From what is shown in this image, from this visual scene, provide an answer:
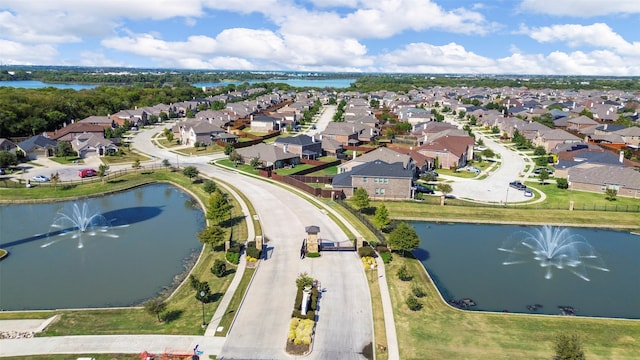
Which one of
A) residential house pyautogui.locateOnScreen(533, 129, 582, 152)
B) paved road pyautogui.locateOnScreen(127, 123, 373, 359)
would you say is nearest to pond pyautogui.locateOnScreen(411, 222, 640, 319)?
paved road pyautogui.locateOnScreen(127, 123, 373, 359)

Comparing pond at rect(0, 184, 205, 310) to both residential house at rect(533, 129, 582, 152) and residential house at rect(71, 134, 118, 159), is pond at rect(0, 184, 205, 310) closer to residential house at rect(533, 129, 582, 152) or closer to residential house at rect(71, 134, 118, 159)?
residential house at rect(71, 134, 118, 159)

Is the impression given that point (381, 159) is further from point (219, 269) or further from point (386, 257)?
point (219, 269)

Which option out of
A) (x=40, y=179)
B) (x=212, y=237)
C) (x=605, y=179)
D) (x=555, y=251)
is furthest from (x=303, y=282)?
(x=605, y=179)

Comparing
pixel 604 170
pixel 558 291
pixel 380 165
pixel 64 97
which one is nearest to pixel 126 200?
pixel 380 165

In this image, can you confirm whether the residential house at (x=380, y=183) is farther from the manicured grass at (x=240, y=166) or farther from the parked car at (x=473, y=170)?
the parked car at (x=473, y=170)

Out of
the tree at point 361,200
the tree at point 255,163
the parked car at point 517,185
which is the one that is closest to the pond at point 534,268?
the tree at point 361,200
